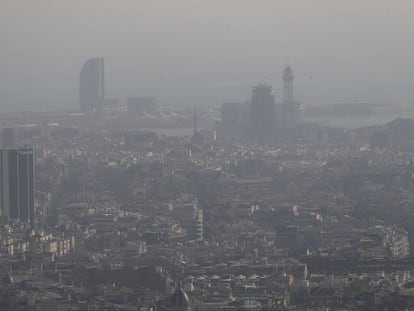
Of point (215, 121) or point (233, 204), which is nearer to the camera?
point (233, 204)

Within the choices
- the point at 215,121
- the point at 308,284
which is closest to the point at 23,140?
the point at 215,121

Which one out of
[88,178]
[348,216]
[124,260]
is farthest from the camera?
[88,178]

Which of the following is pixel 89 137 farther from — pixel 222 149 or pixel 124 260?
pixel 124 260

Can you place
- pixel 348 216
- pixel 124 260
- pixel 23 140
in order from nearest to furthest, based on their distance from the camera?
pixel 124 260, pixel 348 216, pixel 23 140

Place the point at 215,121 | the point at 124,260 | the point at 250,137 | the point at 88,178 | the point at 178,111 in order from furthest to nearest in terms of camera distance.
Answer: the point at 178,111
the point at 215,121
the point at 250,137
the point at 88,178
the point at 124,260

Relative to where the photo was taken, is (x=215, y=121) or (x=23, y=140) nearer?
(x=23, y=140)

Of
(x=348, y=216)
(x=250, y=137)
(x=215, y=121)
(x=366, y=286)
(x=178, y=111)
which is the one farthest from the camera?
(x=178, y=111)

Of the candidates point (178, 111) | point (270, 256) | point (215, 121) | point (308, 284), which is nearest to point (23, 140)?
point (215, 121)

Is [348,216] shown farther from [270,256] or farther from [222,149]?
[222,149]
